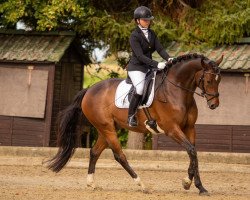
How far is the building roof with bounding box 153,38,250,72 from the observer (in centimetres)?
1909

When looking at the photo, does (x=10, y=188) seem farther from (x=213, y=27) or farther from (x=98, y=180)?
(x=213, y=27)

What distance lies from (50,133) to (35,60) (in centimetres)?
219

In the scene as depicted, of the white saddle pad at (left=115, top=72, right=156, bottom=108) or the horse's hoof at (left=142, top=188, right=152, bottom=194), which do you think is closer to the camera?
the horse's hoof at (left=142, top=188, right=152, bottom=194)

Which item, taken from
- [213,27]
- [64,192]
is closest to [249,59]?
[213,27]

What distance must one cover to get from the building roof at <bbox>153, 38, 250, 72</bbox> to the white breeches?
716 centimetres

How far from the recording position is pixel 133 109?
1225 centimetres

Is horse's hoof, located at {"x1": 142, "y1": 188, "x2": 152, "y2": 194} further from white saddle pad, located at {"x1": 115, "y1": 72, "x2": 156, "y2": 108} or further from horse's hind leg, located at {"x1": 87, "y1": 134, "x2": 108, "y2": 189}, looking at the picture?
white saddle pad, located at {"x1": 115, "y1": 72, "x2": 156, "y2": 108}

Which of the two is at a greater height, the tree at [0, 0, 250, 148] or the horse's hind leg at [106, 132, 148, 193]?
the tree at [0, 0, 250, 148]

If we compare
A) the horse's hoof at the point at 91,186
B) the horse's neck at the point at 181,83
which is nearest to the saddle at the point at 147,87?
the horse's neck at the point at 181,83

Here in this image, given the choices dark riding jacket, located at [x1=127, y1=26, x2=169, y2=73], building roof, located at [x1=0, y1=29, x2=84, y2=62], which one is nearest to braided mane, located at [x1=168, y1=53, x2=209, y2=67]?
dark riding jacket, located at [x1=127, y1=26, x2=169, y2=73]

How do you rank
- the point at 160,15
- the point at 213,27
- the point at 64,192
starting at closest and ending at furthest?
the point at 64,192, the point at 213,27, the point at 160,15

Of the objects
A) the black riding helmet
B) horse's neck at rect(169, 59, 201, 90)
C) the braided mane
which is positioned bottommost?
horse's neck at rect(169, 59, 201, 90)

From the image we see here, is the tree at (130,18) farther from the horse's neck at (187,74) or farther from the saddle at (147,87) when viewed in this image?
the horse's neck at (187,74)

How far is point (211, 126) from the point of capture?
20062 millimetres
